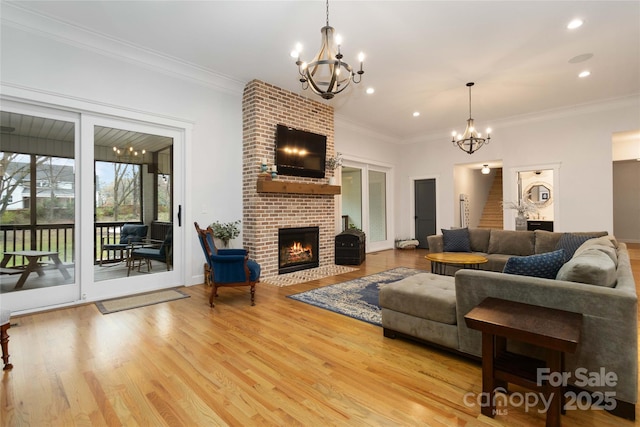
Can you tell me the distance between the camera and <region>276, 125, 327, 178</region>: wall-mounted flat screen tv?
5.38m

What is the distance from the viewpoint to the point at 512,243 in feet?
17.2

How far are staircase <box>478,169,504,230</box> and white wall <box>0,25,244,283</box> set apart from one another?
331 inches

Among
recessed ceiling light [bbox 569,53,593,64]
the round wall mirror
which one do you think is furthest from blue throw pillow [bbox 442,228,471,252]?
the round wall mirror

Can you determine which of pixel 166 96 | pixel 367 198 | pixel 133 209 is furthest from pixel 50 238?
pixel 367 198

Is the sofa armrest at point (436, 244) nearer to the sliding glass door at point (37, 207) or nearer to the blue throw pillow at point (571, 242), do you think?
the blue throw pillow at point (571, 242)

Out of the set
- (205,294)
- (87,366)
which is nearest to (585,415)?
(87,366)

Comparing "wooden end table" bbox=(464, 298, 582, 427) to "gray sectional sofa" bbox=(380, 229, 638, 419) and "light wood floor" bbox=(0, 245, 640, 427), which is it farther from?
"light wood floor" bbox=(0, 245, 640, 427)

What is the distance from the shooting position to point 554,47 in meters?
4.08

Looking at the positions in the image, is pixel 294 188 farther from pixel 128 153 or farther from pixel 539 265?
pixel 539 265

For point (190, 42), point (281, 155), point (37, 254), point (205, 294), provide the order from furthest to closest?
1. point (281, 155)
2. point (205, 294)
3. point (190, 42)
4. point (37, 254)

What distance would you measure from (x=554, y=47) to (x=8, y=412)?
21.0 ft

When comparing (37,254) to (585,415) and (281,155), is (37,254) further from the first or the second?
(585,415)

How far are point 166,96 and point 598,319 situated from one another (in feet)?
16.8

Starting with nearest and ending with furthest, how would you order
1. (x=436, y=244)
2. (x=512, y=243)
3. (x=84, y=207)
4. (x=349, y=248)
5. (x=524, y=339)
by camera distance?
(x=524, y=339) → (x=84, y=207) → (x=512, y=243) → (x=436, y=244) → (x=349, y=248)
